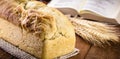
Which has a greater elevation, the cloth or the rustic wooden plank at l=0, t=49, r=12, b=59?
the cloth

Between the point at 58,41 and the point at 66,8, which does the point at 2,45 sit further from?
the point at 66,8

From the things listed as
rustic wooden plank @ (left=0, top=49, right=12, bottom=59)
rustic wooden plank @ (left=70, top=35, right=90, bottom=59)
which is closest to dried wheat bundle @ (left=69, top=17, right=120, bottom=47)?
rustic wooden plank @ (left=70, top=35, right=90, bottom=59)

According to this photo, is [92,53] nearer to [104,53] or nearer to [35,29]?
[104,53]

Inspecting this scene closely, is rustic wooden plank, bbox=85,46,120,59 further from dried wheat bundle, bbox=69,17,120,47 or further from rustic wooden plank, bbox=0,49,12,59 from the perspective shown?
rustic wooden plank, bbox=0,49,12,59

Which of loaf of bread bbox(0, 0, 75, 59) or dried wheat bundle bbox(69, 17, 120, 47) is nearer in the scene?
loaf of bread bbox(0, 0, 75, 59)

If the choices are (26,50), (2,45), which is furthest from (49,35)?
(2,45)

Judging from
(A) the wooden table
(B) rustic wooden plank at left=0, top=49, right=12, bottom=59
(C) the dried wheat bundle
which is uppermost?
(C) the dried wheat bundle

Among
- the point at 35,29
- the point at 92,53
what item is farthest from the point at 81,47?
the point at 35,29
